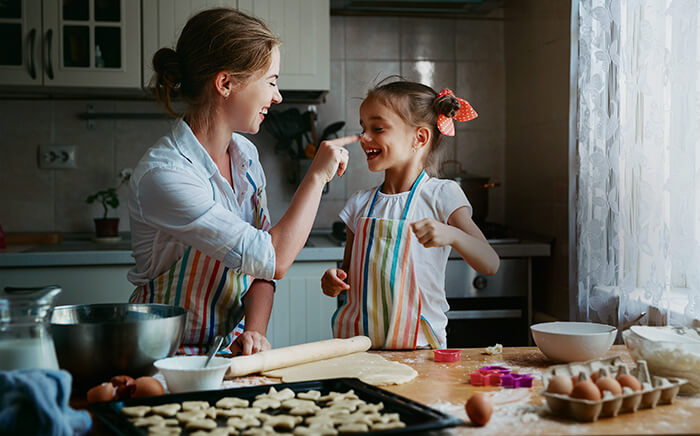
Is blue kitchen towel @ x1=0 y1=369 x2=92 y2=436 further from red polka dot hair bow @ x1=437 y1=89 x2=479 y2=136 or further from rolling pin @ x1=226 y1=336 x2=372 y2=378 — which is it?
red polka dot hair bow @ x1=437 y1=89 x2=479 y2=136

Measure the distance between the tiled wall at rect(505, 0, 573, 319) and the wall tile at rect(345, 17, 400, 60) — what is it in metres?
0.51

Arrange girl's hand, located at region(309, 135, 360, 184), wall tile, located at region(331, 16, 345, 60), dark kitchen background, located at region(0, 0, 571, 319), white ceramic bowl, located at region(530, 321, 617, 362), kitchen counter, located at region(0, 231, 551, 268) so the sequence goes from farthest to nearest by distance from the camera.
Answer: wall tile, located at region(331, 16, 345, 60) → dark kitchen background, located at region(0, 0, 571, 319) → kitchen counter, located at region(0, 231, 551, 268) → girl's hand, located at region(309, 135, 360, 184) → white ceramic bowl, located at region(530, 321, 617, 362)

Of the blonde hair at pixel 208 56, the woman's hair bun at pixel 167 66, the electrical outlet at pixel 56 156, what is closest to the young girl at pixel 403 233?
the blonde hair at pixel 208 56

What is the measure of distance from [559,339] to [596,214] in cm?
100

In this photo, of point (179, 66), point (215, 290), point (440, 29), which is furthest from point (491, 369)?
point (440, 29)

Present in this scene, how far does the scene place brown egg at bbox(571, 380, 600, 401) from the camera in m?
0.89

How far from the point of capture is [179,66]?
1.57 meters

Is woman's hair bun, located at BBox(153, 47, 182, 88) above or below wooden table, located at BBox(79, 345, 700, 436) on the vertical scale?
above

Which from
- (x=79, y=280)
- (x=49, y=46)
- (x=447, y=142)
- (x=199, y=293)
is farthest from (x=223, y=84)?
(x=447, y=142)

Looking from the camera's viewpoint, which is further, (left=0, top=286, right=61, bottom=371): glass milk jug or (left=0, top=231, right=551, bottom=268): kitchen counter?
(left=0, top=231, right=551, bottom=268): kitchen counter

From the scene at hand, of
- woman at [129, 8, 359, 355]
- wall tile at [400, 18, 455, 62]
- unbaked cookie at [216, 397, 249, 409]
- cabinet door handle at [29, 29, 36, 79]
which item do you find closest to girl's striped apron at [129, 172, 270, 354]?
woman at [129, 8, 359, 355]

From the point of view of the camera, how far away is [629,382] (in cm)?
95

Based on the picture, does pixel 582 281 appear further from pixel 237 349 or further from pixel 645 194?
pixel 237 349

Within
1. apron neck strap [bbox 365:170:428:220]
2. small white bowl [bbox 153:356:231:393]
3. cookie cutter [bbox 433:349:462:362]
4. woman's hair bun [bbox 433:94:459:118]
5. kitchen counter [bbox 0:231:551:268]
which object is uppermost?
woman's hair bun [bbox 433:94:459:118]
